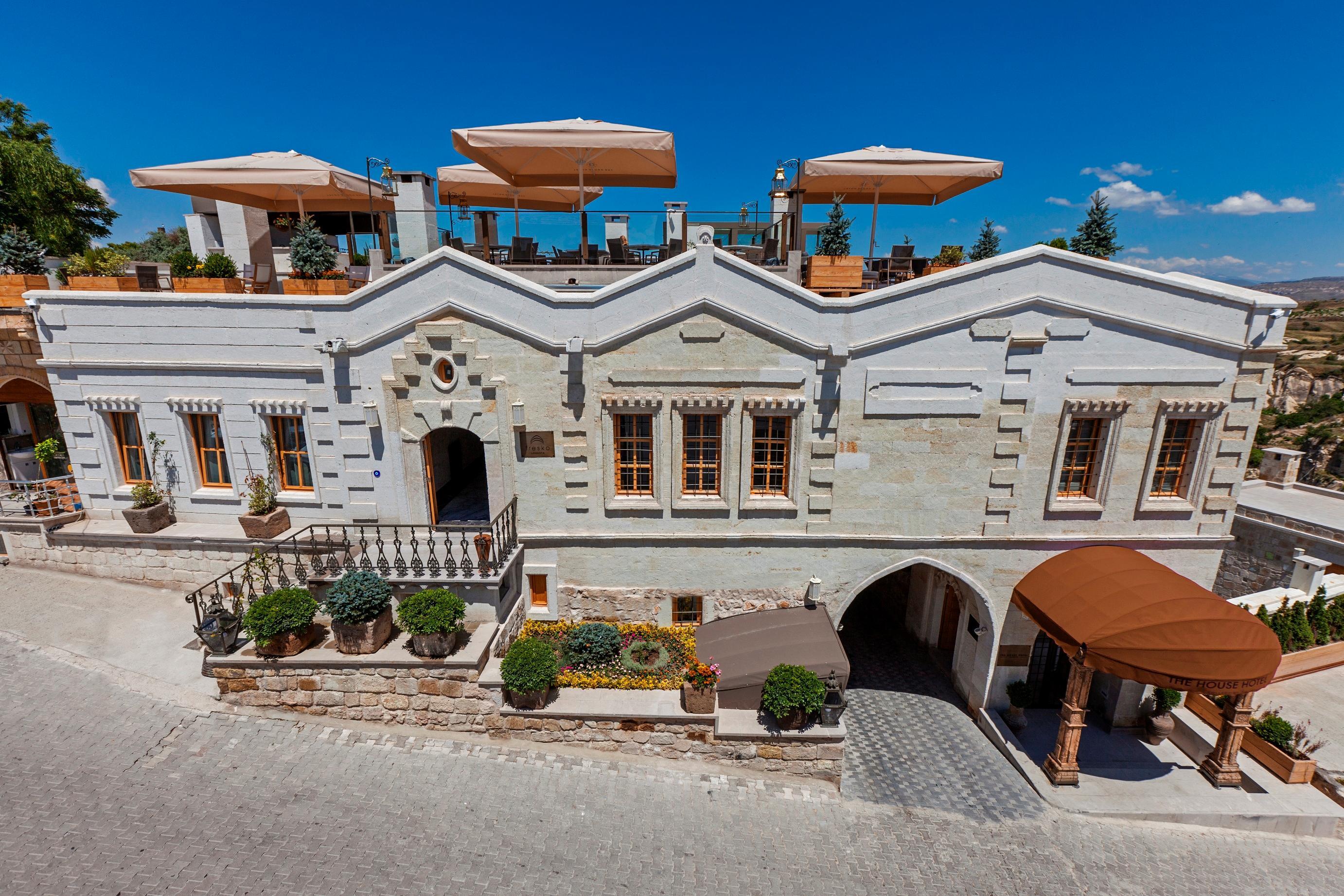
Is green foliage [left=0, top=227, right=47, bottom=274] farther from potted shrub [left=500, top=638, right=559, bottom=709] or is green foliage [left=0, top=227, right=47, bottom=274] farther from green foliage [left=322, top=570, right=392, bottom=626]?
potted shrub [left=500, top=638, right=559, bottom=709]

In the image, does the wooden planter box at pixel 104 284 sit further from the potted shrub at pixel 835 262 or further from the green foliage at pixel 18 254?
the potted shrub at pixel 835 262

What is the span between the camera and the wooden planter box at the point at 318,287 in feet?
44.1

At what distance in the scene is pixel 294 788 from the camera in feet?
33.2

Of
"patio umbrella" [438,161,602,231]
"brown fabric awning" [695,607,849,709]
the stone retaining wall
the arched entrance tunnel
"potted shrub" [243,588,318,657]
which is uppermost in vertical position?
"patio umbrella" [438,161,602,231]

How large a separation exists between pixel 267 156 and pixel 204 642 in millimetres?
12487

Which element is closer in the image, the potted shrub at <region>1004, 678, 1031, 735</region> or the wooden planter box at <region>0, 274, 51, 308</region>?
the wooden planter box at <region>0, 274, 51, 308</region>

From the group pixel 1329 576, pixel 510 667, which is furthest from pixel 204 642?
pixel 1329 576

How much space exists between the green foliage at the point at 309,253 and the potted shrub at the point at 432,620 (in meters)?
8.20

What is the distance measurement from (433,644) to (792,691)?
23.6 feet

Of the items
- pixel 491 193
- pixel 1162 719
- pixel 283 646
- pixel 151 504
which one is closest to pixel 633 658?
pixel 283 646

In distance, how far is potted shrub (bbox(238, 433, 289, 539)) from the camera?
1379cm

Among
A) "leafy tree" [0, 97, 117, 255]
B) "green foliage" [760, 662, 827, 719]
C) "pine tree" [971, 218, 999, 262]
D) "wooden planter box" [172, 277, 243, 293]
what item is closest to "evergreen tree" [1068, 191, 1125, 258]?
"pine tree" [971, 218, 999, 262]

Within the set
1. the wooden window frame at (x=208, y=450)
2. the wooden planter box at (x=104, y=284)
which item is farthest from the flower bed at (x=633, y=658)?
the wooden planter box at (x=104, y=284)

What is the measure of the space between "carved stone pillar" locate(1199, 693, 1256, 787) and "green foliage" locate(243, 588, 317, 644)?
19301mm
